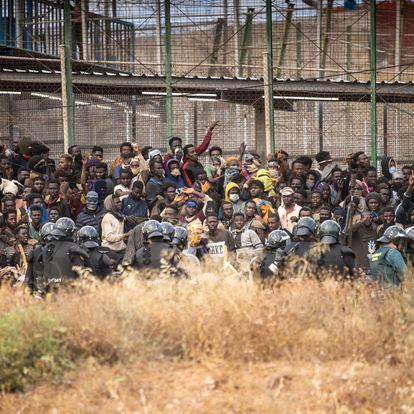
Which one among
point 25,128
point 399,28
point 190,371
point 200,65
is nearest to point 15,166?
point 25,128

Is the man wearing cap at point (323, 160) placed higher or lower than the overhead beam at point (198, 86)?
lower

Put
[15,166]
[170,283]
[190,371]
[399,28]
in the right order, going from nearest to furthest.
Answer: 1. [190,371]
2. [170,283]
3. [15,166]
4. [399,28]

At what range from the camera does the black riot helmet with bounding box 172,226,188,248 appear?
18594 millimetres

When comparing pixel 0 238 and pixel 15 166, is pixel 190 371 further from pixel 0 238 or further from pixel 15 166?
pixel 15 166

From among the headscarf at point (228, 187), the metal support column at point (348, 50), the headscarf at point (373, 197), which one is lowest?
the headscarf at point (373, 197)

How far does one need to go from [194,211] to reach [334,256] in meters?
4.87

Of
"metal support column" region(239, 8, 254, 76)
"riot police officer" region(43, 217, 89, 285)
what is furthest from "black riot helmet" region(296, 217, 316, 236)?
"metal support column" region(239, 8, 254, 76)

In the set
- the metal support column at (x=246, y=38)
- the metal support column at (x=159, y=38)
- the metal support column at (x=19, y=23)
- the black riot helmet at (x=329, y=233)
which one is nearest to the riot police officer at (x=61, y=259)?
the black riot helmet at (x=329, y=233)

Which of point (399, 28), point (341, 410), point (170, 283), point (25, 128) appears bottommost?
point (341, 410)

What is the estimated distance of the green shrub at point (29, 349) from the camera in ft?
42.3

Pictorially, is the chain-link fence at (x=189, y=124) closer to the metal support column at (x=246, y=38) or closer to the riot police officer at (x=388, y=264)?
the metal support column at (x=246, y=38)

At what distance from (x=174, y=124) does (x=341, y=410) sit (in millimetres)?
14844

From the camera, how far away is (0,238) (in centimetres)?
2094

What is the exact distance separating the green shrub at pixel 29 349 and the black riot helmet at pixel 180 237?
5.34m
